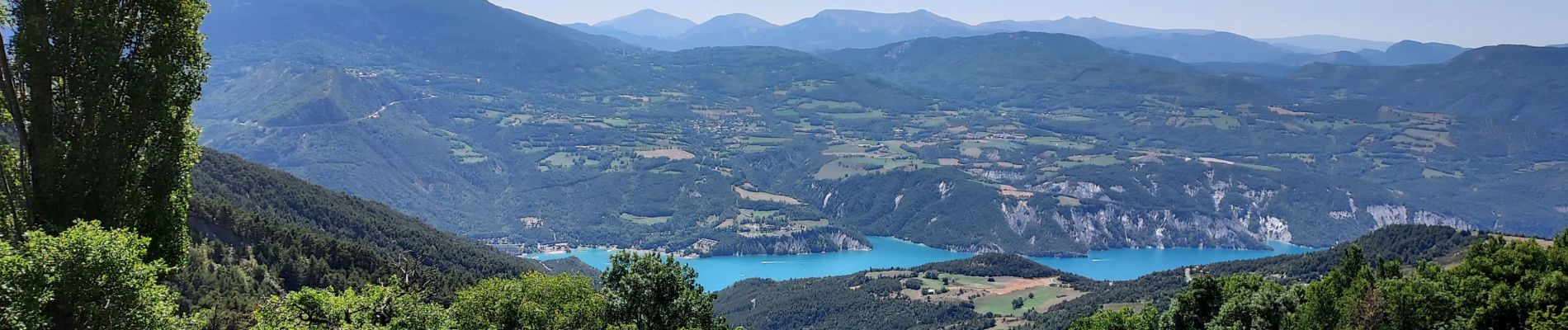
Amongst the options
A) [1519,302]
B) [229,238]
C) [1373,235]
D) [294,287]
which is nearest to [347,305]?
[1519,302]

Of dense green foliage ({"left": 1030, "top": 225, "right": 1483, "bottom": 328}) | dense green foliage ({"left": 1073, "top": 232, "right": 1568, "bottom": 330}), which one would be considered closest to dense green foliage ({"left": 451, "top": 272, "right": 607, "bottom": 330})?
dense green foliage ({"left": 1073, "top": 232, "right": 1568, "bottom": 330})

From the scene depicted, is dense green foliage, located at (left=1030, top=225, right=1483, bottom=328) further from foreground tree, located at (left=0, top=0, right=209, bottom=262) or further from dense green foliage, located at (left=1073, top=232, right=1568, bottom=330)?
foreground tree, located at (left=0, top=0, right=209, bottom=262)

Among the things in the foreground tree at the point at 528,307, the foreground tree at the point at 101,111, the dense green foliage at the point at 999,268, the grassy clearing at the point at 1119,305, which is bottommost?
the dense green foliage at the point at 999,268

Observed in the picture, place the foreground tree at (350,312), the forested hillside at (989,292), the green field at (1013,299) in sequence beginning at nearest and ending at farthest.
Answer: the foreground tree at (350,312), the forested hillside at (989,292), the green field at (1013,299)

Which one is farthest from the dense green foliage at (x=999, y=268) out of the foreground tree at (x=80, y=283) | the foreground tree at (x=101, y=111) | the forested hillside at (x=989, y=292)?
the foreground tree at (x=80, y=283)

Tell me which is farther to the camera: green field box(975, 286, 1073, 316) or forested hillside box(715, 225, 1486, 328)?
green field box(975, 286, 1073, 316)

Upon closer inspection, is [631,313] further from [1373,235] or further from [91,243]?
[1373,235]

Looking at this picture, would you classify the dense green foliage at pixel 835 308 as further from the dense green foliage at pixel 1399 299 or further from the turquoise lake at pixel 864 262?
the dense green foliage at pixel 1399 299
